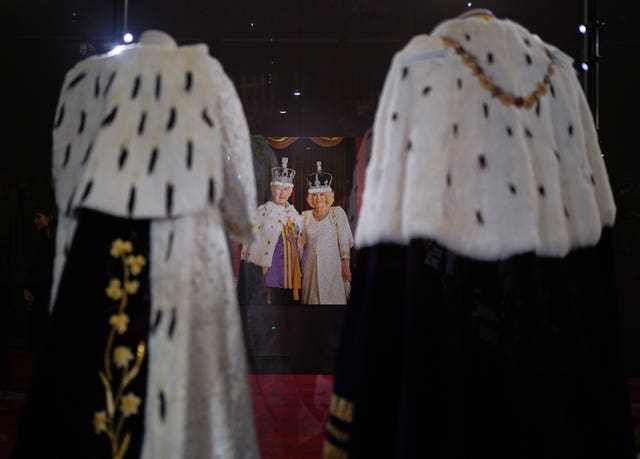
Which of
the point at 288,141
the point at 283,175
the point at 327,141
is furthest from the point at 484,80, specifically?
the point at 283,175

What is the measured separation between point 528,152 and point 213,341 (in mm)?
1003

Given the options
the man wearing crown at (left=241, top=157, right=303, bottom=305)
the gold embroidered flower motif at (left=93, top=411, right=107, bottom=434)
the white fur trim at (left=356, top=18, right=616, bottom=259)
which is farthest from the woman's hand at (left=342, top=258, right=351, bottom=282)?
the gold embroidered flower motif at (left=93, top=411, right=107, bottom=434)

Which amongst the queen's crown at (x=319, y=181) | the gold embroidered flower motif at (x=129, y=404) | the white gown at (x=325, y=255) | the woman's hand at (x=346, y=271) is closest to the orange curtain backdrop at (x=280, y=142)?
the queen's crown at (x=319, y=181)

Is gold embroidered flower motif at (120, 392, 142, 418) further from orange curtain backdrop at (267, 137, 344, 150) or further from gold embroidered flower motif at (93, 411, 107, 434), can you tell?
orange curtain backdrop at (267, 137, 344, 150)

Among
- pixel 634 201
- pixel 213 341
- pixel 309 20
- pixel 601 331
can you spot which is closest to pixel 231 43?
pixel 309 20

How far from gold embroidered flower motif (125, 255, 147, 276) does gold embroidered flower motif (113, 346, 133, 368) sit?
8.4 inches

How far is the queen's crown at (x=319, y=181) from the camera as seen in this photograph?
2.25m

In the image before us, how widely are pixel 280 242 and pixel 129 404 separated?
3.28 feet

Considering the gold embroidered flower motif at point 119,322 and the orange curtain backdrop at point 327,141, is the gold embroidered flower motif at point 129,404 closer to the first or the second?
the gold embroidered flower motif at point 119,322

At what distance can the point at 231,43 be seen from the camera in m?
2.17

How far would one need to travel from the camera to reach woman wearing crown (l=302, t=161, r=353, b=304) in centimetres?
225

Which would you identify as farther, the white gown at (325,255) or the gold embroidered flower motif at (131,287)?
the white gown at (325,255)

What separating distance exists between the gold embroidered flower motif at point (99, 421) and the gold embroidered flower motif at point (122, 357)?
135 mm

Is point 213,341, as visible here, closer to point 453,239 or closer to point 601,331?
point 453,239
